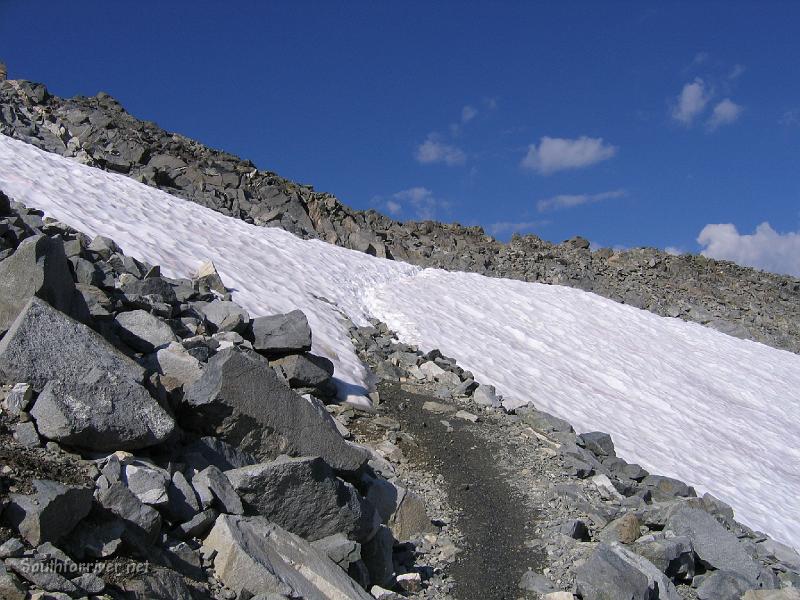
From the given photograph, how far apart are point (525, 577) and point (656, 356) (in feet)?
70.4

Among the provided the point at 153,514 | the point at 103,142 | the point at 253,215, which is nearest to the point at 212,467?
the point at 153,514

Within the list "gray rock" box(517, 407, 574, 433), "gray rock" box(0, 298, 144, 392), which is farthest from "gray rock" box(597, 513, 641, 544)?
"gray rock" box(0, 298, 144, 392)

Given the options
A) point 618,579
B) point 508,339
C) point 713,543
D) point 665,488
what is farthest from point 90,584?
point 508,339

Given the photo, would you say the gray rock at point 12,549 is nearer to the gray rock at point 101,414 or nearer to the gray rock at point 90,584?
the gray rock at point 90,584

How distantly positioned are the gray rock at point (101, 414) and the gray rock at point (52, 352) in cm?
12

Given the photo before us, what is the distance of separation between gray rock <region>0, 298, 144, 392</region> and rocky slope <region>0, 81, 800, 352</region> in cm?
2076

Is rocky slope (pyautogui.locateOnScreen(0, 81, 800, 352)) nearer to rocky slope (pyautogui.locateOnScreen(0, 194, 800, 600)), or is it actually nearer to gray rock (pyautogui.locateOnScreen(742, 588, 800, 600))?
rocky slope (pyautogui.locateOnScreen(0, 194, 800, 600))

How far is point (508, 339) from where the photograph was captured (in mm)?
22406

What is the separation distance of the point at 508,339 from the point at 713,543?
13.2 metres

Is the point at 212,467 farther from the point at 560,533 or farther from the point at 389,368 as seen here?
the point at 389,368

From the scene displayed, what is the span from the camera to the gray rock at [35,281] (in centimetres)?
666

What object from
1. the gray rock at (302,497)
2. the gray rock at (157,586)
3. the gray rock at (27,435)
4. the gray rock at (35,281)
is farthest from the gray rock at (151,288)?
the gray rock at (157,586)

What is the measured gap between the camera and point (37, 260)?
22.7 feet

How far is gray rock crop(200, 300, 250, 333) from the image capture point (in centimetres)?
1073
